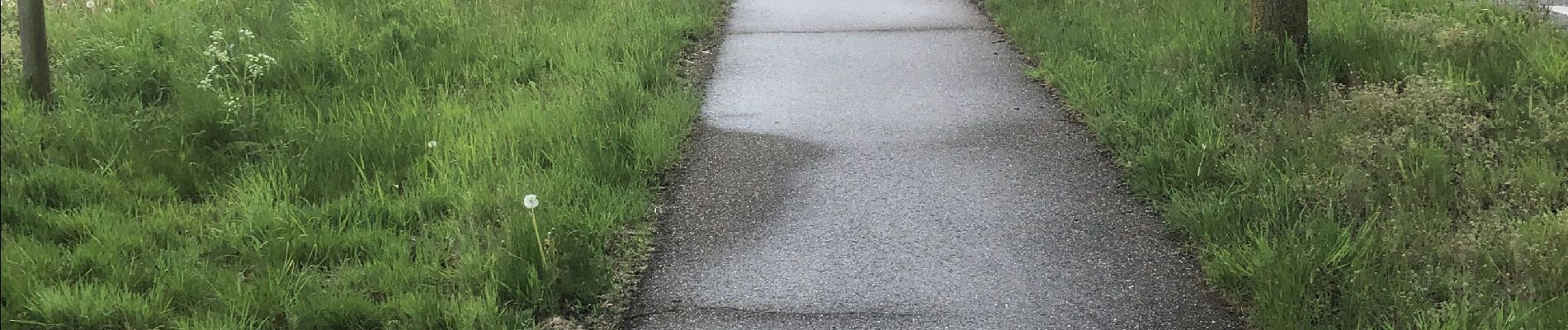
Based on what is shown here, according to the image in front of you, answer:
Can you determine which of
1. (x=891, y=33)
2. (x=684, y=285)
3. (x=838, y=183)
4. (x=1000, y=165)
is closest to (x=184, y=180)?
(x=684, y=285)

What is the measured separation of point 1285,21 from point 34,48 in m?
5.68

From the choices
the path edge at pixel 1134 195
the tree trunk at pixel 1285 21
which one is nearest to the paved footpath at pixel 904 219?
the path edge at pixel 1134 195

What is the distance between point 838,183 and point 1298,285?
5.85 ft

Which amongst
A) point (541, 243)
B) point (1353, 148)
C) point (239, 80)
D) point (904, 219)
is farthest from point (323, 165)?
point (1353, 148)

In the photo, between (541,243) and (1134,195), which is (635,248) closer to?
(541,243)

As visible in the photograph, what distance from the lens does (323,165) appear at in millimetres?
4438

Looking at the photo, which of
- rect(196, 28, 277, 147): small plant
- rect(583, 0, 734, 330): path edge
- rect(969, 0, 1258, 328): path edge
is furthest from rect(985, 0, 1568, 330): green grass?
rect(196, 28, 277, 147): small plant

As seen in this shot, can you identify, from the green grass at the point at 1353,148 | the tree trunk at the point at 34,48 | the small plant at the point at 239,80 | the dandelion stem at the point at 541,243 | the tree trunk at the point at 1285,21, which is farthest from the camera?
the tree trunk at the point at 1285,21

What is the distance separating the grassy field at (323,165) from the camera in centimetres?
329

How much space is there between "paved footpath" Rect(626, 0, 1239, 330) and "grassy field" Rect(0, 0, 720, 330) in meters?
0.27

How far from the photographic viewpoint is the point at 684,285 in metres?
3.52

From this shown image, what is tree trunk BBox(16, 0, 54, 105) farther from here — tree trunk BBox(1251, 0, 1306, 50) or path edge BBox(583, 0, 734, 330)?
tree trunk BBox(1251, 0, 1306, 50)

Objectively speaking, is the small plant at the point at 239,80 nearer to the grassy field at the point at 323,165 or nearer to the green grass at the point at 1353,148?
the grassy field at the point at 323,165

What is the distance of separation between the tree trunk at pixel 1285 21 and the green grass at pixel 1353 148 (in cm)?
11
